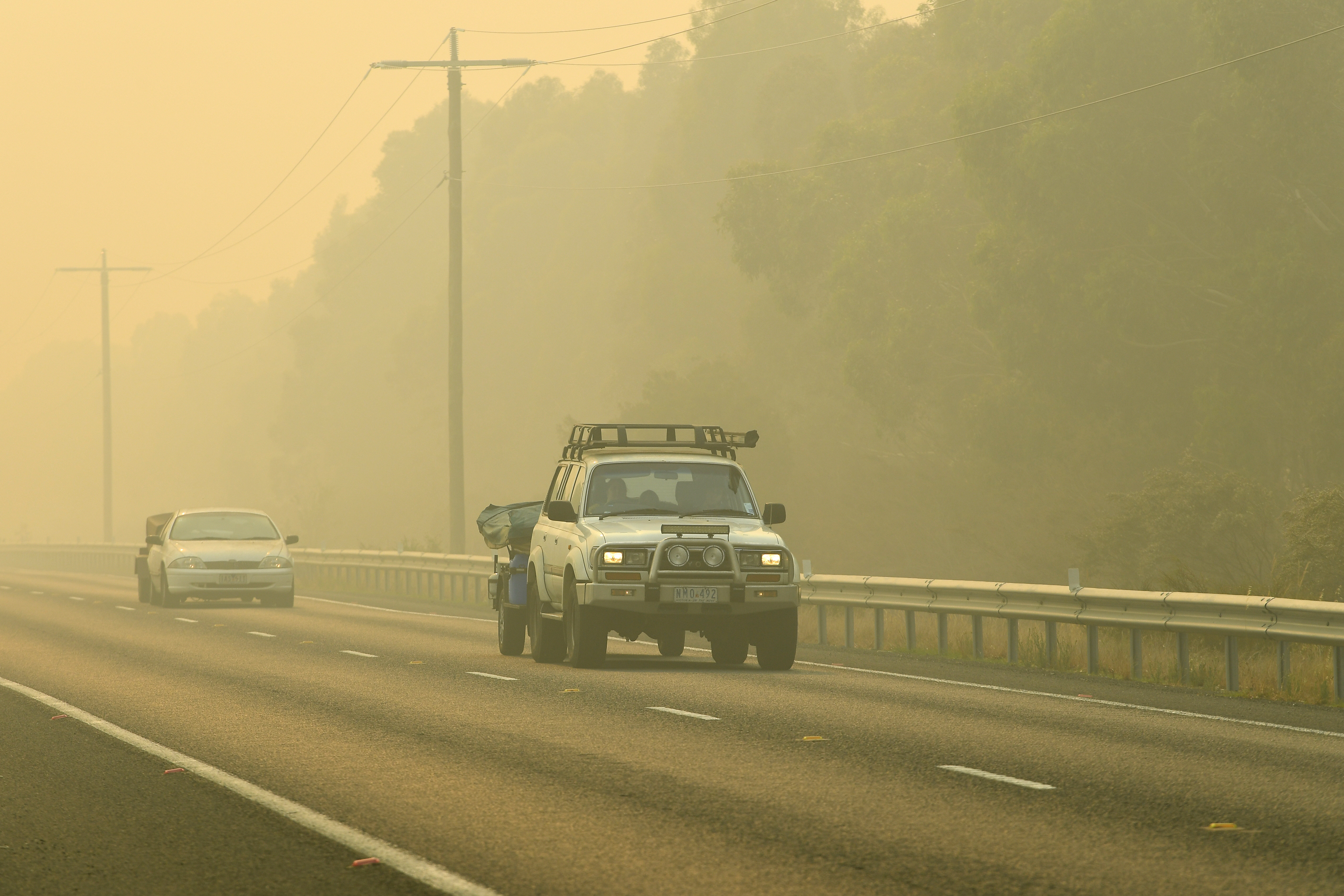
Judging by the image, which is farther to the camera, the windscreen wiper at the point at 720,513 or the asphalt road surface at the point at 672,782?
the windscreen wiper at the point at 720,513

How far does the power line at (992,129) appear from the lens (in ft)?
119

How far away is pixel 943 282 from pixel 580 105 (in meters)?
47.5

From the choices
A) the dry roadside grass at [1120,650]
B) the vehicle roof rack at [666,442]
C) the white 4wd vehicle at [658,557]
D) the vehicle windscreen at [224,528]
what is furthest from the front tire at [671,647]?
the vehicle windscreen at [224,528]

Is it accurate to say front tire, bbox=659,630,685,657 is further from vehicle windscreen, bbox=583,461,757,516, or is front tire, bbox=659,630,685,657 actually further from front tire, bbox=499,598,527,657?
vehicle windscreen, bbox=583,461,757,516

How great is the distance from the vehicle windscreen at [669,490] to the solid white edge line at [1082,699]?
71.8 inches

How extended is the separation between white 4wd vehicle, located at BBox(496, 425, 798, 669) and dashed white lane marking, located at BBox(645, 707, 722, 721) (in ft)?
9.24

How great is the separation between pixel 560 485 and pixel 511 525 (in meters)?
1.23

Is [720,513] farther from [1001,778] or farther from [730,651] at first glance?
[1001,778]

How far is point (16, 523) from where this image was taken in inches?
7008

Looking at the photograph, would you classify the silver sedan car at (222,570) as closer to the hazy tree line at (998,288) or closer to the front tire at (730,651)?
the front tire at (730,651)

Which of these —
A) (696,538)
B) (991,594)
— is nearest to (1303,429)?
(991,594)

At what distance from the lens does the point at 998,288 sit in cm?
4184

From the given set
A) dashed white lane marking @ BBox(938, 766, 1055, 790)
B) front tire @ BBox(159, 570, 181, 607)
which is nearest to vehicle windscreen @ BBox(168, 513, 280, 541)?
front tire @ BBox(159, 570, 181, 607)

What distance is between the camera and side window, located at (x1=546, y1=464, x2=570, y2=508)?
19469 mm
